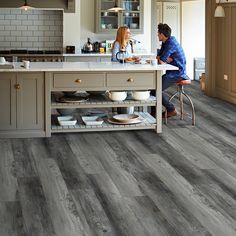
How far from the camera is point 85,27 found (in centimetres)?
1079

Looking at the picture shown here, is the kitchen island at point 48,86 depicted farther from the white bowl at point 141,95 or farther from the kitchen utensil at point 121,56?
the kitchen utensil at point 121,56

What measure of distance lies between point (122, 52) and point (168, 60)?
93 cm

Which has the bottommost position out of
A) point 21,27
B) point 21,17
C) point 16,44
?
point 16,44

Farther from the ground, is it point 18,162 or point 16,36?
point 16,36

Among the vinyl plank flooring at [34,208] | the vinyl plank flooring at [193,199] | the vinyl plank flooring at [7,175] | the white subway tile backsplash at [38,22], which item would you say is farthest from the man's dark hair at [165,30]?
the vinyl plank flooring at [34,208]

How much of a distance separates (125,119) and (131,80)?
526 mm

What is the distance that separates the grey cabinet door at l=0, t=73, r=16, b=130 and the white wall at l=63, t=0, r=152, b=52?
3.78 m

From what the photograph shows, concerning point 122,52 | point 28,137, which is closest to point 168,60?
point 122,52

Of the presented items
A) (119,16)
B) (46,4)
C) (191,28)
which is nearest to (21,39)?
(46,4)

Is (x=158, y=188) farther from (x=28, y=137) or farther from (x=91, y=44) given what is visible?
(x=91, y=44)

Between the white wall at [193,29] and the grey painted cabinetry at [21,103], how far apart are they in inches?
277

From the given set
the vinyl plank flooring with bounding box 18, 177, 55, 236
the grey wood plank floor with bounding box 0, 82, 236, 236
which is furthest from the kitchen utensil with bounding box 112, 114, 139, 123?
the vinyl plank flooring with bounding box 18, 177, 55, 236

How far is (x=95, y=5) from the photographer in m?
10.7

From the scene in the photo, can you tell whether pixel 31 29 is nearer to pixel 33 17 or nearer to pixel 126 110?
pixel 33 17
